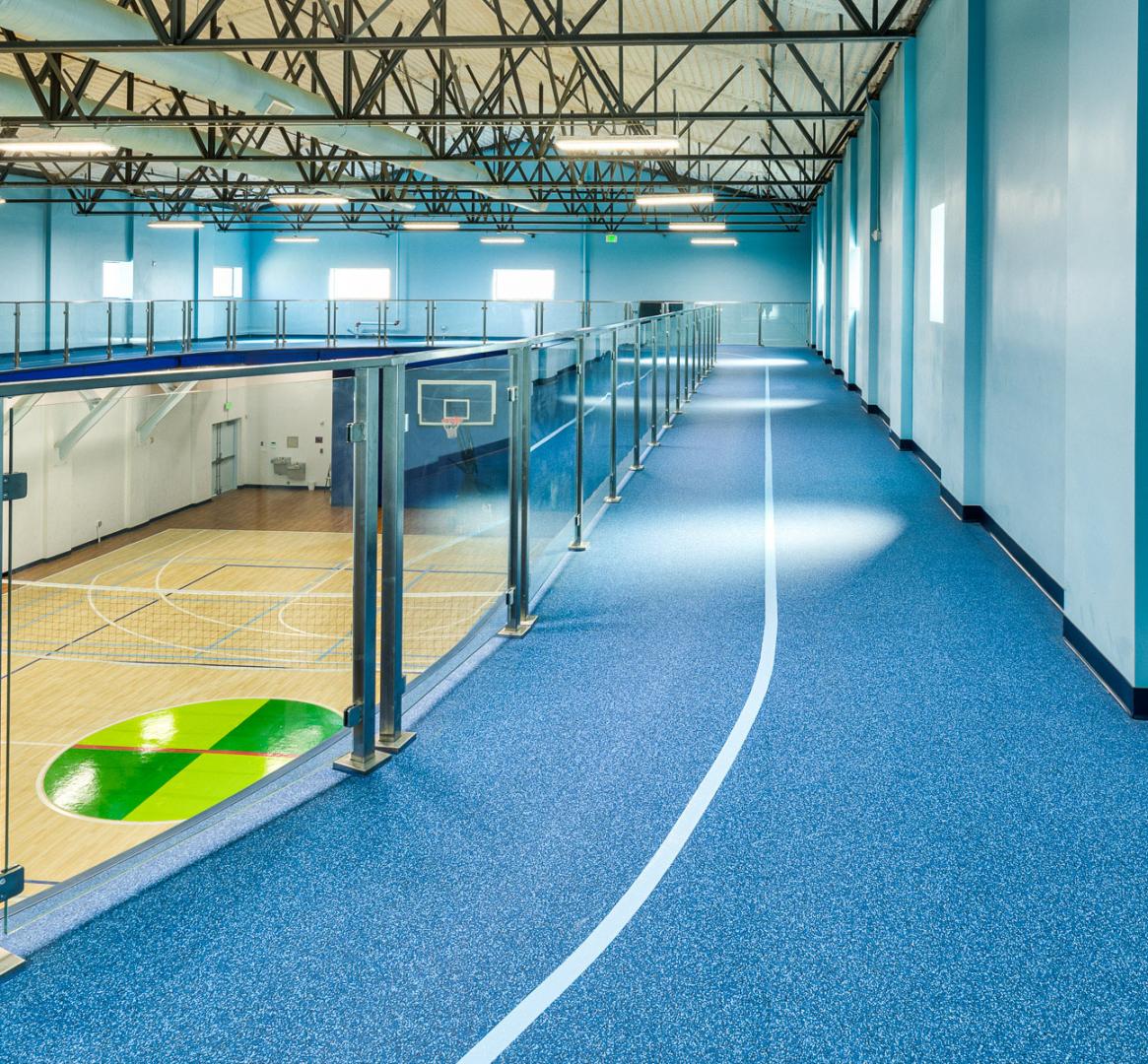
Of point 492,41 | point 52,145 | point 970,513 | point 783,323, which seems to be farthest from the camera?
point 783,323

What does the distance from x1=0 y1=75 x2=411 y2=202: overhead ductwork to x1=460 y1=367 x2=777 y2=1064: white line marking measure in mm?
16754

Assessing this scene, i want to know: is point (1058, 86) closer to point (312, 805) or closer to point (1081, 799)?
point (1081, 799)

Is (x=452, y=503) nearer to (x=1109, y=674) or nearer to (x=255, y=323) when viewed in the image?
(x=1109, y=674)

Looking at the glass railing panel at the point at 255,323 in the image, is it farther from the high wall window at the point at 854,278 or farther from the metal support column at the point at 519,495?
the metal support column at the point at 519,495

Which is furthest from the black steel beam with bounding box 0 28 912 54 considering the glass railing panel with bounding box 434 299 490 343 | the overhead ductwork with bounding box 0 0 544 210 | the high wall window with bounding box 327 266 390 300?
the high wall window with bounding box 327 266 390 300

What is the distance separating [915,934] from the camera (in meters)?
3.29

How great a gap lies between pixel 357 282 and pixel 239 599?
47530mm

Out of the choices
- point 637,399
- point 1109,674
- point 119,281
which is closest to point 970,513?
point 637,399

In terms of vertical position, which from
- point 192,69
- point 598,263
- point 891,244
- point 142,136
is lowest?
point 891,244

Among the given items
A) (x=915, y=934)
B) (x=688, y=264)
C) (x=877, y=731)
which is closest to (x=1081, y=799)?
(x=877, y=731)

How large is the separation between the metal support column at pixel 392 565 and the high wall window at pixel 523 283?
44.9 meters

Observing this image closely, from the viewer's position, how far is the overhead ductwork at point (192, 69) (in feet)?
39.3

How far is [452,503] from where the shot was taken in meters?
5.54

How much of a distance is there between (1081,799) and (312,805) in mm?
2776
